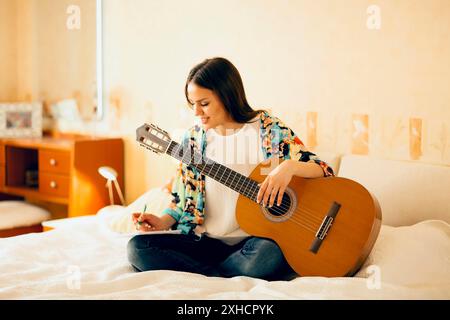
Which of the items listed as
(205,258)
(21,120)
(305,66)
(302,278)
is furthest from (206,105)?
Answer: (21,120)

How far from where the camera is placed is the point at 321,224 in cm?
178

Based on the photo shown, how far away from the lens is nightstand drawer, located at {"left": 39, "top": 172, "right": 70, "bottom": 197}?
315 centimetres

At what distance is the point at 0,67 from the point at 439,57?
2.67 meters

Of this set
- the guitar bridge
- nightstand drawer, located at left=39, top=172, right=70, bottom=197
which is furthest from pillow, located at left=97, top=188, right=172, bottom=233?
the guitar bridge

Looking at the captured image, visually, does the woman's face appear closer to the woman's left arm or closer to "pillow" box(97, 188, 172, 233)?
the woman's left arm

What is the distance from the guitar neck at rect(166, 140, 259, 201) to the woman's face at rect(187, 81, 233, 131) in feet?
0.39

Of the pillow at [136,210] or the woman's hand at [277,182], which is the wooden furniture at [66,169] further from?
the woman's hand at [277,182]

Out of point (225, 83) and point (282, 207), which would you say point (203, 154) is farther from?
point (282, 207)

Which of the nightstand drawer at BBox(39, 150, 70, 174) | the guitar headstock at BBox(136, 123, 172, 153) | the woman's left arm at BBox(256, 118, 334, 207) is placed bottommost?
the nightstand drawer at BBox(39, 150, 70, 174)

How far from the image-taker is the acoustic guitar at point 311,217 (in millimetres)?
1730

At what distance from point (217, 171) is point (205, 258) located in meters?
0.29

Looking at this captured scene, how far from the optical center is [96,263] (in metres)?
1.92

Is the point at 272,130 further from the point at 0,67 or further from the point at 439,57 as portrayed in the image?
the point at 0,67

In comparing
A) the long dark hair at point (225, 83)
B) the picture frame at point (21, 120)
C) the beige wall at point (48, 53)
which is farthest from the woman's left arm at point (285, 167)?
the picture frame at point (21, 120)
